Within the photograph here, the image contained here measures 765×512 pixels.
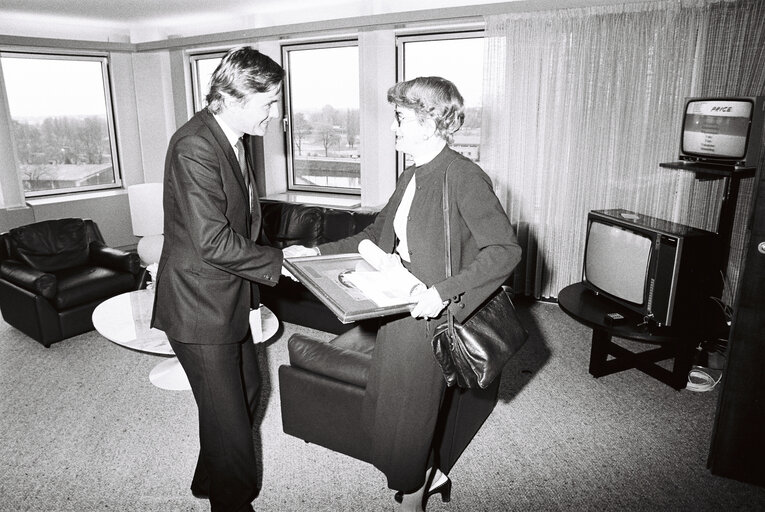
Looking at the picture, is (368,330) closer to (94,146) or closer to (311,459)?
(311,459)

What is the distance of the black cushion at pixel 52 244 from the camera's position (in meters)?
4.32

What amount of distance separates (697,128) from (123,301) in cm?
392

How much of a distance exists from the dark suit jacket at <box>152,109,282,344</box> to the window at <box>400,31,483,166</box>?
3.44 metres

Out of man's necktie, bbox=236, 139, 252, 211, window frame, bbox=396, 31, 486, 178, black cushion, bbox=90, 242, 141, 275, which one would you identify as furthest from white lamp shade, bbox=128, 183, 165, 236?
man's necktie, bbox=236, 139, 252, 211

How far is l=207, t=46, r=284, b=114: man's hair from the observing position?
1.67m

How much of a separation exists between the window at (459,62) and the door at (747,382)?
286 cm

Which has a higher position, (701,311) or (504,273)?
(504,273)

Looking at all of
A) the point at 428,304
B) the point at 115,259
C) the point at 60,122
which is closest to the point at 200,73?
the point at 60,122

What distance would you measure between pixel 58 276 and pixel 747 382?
448 cm

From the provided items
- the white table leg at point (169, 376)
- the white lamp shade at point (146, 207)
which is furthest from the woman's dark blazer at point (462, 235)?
the white lamp shade at point (146, 207)

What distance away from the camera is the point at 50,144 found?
613cm

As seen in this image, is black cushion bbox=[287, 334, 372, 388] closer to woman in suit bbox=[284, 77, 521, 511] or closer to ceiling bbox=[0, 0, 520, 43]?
woman in suit bbox=[284, 77, 521, 511]

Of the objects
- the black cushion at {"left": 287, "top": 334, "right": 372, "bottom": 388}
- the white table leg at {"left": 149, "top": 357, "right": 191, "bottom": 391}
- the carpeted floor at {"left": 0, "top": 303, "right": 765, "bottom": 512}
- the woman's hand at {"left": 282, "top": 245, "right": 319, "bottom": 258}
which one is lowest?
the carpeted floor at {"left": 0, "top": 303, "right": 765, "bottom": 512}

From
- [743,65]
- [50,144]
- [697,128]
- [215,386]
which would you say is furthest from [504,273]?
[50,144]
